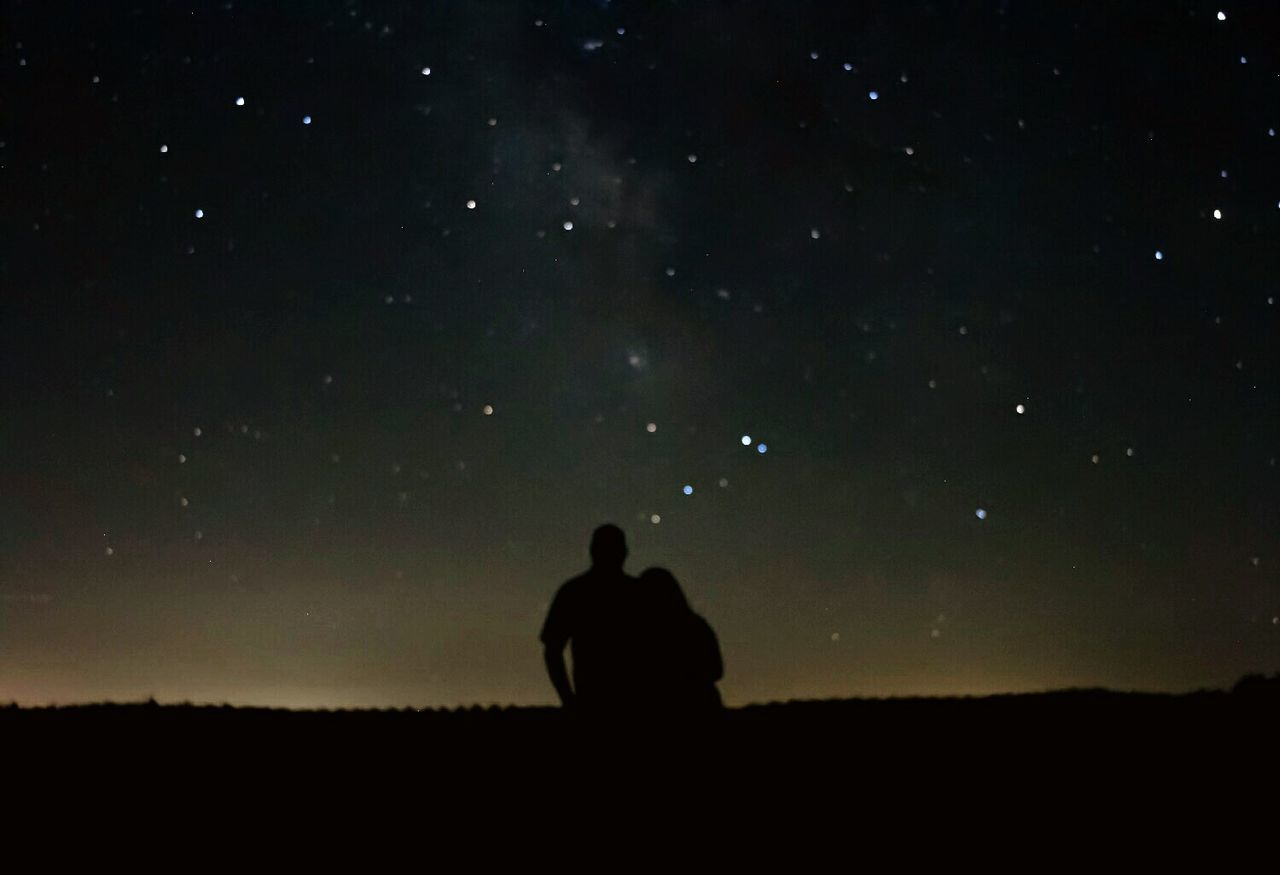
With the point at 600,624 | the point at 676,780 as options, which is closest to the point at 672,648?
the point at 600,624

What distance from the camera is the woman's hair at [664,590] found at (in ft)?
16.5

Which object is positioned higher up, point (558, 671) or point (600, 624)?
point (600, 624)

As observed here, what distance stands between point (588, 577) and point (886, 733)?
3534mm

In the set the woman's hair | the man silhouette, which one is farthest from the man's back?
the woman's hair

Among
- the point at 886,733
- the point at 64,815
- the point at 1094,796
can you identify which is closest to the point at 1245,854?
the point at 1094,796

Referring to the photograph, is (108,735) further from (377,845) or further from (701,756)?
(701,756)

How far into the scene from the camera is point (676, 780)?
5.20m

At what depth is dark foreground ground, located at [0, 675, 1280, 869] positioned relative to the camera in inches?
198

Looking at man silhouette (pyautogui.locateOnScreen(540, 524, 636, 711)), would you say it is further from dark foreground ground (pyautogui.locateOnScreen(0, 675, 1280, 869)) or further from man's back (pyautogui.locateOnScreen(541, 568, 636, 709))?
dark foreground ground (pyautogui.locateOnScreen(0, 675, 1280, 869))

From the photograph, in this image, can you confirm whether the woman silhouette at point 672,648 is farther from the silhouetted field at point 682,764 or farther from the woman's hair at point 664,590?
the silhouetted field at point 682,764

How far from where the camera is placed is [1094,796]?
559 cm

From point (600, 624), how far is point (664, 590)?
0.35m

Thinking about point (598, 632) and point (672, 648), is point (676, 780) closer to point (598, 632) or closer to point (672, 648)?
point (672, 648)

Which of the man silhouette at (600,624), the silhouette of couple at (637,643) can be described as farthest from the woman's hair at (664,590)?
the man silhouette at (600,624)
